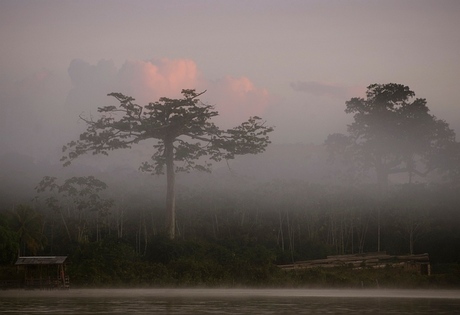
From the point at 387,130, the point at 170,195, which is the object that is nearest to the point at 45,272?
the point at 170,195

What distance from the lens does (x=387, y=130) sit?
7675 centimetres

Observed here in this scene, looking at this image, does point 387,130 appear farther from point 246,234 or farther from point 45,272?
point 45,272

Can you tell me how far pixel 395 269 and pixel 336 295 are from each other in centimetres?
1086

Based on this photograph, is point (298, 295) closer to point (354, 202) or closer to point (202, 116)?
point (202, 116)

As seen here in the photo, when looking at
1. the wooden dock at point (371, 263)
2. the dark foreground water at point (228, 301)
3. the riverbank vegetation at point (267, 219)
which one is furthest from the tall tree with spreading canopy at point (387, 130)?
the dark foreground water at point (228, 301)

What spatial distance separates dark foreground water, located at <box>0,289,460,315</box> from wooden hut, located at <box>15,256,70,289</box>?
1047 mm

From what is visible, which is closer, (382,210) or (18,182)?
(382,210)

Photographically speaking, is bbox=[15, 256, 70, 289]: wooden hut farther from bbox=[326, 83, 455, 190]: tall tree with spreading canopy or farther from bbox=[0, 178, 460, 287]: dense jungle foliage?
bbox=[326, 83, 455, 190]: tall tree with spreading canopy

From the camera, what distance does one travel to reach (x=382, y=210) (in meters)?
67.4

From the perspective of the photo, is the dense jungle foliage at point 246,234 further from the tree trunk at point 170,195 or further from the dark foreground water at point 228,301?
the dark foreground water at point 228,301

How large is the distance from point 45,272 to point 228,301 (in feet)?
55.2

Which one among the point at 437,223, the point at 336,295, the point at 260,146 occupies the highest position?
the point at 260,146

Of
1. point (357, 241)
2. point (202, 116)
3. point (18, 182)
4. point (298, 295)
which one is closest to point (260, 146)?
point (202, 116)

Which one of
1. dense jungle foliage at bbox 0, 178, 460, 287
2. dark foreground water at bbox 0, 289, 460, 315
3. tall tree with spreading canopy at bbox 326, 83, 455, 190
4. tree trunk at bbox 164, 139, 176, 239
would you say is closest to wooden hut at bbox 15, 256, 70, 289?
dark foreground water at bbox 0, 289, 460, 315
